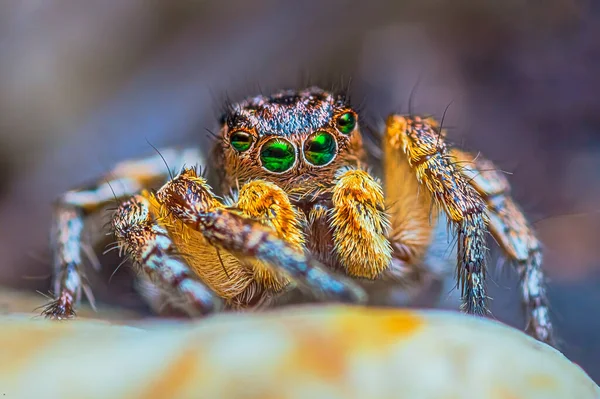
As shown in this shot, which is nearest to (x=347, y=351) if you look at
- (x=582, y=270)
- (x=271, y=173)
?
(x=271, y=173)

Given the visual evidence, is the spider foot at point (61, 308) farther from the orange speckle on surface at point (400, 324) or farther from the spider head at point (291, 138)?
the orange speckle on surface at point (400, 324)

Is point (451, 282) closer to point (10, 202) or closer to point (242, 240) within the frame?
point (242, 240)

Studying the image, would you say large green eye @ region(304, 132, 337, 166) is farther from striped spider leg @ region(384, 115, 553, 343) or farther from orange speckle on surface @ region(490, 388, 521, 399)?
orange speckle on surface @ region(490, 388, 521, 399)

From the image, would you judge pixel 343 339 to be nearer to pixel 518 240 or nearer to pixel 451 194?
pixel 451 194

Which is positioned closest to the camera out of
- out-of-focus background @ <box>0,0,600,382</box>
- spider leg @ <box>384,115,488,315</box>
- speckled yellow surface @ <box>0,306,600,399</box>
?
speckled yellow surface @ <box>0,306,600,399</box>

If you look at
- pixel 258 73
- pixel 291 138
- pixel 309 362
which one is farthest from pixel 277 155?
pixel 258 73

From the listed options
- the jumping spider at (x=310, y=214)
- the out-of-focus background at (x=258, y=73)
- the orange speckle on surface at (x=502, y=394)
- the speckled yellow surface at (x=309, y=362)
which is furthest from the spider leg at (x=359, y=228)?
the out-of-focus background at (x=258, y=73)

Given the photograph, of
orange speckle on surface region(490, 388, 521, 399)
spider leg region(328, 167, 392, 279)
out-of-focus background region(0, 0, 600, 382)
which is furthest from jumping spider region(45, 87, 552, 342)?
out-of-focus background region(0, 0, 600, 382)
